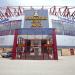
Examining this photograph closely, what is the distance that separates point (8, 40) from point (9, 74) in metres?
56.7

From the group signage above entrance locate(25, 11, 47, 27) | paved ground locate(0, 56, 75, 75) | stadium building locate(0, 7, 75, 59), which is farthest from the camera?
stadium building locate(0, 7, 75, 59)

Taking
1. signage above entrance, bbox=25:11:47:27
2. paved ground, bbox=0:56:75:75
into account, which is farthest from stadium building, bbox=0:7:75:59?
paved ground, bbox=0:56:75:75

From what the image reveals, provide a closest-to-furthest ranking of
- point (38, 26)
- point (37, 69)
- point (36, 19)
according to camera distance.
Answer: point (37, 69) → point (38, 26) → point (36, 19)

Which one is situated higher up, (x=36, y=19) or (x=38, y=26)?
(x=36, y=19)

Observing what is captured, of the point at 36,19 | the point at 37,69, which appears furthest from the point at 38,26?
the point at 37,69

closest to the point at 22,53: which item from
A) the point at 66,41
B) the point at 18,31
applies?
the point at 18,31

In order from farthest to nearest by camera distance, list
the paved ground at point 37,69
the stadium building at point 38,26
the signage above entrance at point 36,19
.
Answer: the stadium building at point 38,26 < the signage above entrance at point 36,19 < the paved ground at point 37,69

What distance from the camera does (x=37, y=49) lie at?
51594 millimetres

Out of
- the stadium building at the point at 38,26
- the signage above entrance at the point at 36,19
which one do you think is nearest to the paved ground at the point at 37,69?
the stadium building at the point at 38,26

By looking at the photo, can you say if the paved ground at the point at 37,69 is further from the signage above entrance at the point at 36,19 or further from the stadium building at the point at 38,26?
the signage above entrance at the point at 36,19

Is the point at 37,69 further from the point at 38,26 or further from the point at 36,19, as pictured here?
the point at 36,19

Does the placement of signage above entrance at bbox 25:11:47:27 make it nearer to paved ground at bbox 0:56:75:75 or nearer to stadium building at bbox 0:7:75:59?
stadium building at bbox 0:7:75:59

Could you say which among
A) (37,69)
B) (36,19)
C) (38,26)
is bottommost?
(37,69)

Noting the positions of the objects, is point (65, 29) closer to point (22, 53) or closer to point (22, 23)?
point (22, 23)
